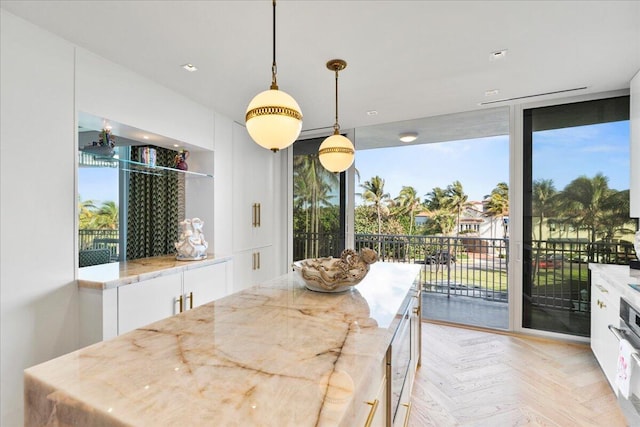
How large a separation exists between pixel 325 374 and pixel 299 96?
8.92ft

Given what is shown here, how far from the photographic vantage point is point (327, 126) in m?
4.17

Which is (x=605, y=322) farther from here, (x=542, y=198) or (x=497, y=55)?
(x=497, y=55)

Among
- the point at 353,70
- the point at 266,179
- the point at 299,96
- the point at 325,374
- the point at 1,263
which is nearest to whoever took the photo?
the point at 325,374

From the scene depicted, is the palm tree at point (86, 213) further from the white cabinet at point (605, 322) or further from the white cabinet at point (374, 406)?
the white cabinet at point (605, 322)

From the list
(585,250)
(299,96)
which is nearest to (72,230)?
(299,96)

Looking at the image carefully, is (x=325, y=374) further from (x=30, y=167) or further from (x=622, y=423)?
(x=622, y=423)

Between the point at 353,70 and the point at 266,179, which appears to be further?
the point at 266,179

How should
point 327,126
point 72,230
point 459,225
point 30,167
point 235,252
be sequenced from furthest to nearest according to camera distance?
point 459,225, point 327,126, point 235,252, point 72,230, point 30,167

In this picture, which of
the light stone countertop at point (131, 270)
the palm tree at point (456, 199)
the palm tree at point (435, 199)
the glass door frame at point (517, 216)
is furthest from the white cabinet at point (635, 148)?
the palm tree at point (435, 199)

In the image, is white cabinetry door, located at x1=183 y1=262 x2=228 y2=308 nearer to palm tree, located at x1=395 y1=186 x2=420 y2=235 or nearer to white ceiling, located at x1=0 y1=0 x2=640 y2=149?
white ceiling, located at x1=0 y1=0 x2=640 y2=149

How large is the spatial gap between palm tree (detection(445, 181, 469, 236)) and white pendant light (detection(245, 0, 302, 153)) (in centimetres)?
715

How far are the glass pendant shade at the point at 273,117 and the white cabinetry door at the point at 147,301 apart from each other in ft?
5.27

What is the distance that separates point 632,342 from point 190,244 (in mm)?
3307

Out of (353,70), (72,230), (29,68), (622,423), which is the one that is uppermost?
(353,70)
